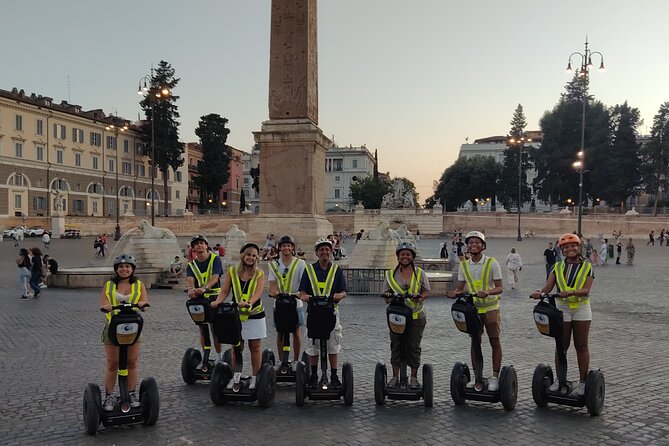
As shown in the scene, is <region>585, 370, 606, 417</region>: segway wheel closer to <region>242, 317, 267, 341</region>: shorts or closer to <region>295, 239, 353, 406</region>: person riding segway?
<region>295, 239, 353, 406</region>: person riding segway

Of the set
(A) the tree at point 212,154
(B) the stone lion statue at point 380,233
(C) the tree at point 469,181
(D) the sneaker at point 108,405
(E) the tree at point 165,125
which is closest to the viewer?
(D) the sneaker at point 108,405

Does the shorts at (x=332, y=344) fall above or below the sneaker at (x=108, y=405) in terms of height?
above

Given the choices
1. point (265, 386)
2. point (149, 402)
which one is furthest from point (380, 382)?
point (149, 402)

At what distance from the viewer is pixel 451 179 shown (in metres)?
86.5

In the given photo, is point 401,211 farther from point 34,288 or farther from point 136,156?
point 34,288

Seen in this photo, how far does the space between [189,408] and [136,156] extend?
6984 centimetres

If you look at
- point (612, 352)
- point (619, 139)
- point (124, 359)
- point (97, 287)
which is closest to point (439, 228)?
point (619, 139)

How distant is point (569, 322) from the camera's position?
5.08m

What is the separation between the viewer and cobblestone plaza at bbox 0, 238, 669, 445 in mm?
4590

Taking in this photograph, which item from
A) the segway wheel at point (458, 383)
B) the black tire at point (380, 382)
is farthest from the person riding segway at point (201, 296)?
the segway wheel at point (458, 383)

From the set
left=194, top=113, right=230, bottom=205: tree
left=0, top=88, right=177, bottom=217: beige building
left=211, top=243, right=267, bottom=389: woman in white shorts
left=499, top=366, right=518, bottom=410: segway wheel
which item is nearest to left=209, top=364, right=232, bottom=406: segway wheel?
left=211, top=243, right=267, bottom=389: woman in white shorts

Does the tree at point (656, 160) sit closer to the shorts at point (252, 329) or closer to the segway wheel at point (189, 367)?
the segway wheel at point (189, 367)

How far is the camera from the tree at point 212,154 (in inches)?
2741

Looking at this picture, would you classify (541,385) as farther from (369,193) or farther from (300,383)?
(369,193)
